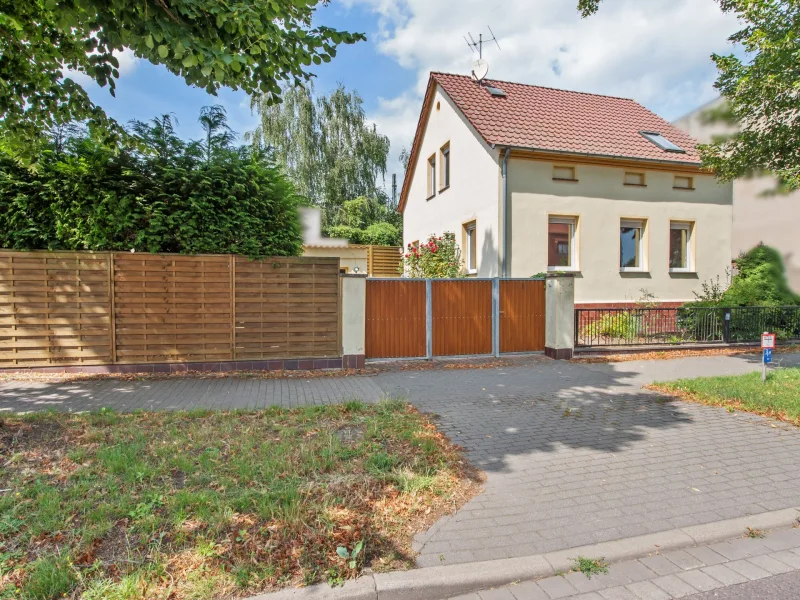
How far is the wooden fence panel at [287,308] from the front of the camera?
7.92 m

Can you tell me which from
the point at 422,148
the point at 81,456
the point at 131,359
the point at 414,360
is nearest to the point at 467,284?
the point at 414,360

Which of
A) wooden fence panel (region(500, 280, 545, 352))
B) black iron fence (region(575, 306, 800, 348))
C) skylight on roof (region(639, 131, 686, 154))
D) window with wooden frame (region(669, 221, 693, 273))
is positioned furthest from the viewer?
window with wooden frame (region(669, 221, 693, 273))

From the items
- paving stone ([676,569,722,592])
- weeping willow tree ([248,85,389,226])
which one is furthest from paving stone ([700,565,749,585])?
weeping willow tree ([248,85,389,226])

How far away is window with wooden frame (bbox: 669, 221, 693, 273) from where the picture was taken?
45.9 feet

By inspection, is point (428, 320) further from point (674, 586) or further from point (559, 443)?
point (674, 586)

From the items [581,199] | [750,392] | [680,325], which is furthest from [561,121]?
[750,392]

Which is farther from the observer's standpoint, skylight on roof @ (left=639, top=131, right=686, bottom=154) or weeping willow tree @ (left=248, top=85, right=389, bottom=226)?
weeping willow tree @ (left=248, top=85, right=389, bottom=226)

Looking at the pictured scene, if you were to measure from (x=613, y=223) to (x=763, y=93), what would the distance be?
5061 millimetres

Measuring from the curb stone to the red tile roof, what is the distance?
34.5 ft

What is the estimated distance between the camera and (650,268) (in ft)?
44.2

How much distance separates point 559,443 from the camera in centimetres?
466

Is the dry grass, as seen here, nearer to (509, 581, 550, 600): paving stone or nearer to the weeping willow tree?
(509, 581, 550, 600): paving stone

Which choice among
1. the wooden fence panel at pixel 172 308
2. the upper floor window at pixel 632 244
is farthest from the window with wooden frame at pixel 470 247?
the wooden fence panel at pixel 172 308

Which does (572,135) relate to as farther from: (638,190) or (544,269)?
(544,269)
